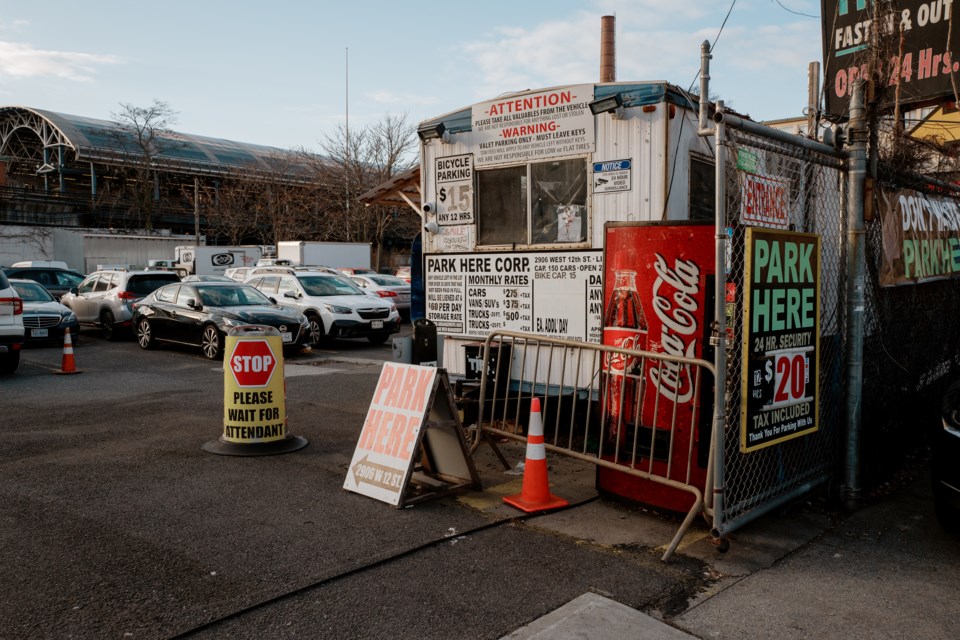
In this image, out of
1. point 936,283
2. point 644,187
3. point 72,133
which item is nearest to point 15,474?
point 644,187

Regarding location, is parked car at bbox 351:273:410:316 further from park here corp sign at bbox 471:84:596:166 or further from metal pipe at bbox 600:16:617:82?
park here corp sign at bbox 471:84:596:166

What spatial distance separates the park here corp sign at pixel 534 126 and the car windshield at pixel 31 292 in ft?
43.1

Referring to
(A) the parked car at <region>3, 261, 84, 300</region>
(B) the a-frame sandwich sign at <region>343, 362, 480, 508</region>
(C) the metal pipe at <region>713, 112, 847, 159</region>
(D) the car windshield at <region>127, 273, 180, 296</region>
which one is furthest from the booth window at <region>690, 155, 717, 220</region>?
(A) the parked car at <region>3, 261, 84, 300</region>

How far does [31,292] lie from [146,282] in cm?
251

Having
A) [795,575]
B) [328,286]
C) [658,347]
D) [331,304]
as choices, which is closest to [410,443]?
[658,347]

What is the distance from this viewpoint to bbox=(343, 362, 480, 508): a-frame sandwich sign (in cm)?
558

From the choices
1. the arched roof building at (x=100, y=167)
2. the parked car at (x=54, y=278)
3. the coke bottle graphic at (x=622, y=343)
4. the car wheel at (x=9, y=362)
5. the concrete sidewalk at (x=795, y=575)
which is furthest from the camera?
the arched roof building at (x=100, y=167)

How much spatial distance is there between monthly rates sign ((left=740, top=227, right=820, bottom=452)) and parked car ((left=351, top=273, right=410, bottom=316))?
17.2 m

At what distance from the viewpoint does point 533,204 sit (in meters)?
7.33

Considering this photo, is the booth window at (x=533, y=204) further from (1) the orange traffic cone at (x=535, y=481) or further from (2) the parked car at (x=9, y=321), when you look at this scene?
(2) the parked car at (x=9, y=321)

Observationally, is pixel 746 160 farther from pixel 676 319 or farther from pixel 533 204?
pixel 533 204

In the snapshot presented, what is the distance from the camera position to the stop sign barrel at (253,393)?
23.0 feet

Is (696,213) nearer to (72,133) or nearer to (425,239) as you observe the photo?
(425,239)

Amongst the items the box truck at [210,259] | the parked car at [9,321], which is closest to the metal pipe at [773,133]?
the parked car at [9,321]
